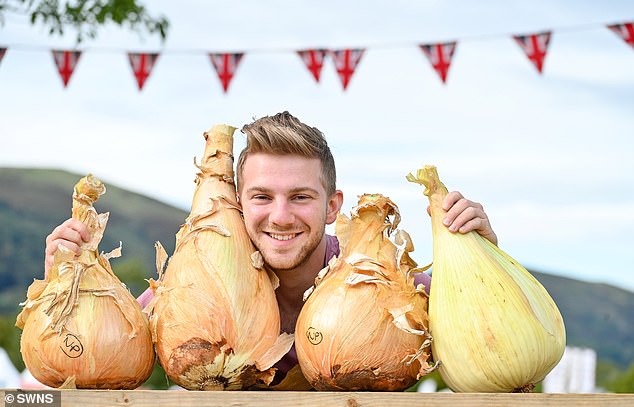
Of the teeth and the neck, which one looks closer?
the teeth

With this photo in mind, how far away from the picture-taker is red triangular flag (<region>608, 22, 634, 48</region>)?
238 inches

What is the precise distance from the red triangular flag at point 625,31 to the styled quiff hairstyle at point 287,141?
13.9 ft

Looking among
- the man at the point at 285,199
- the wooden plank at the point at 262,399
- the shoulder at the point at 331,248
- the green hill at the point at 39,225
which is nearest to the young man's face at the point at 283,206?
the man at the point at 285,199

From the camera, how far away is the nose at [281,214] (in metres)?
2.32

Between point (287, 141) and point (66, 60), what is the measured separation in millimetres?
4755

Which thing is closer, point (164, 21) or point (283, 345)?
point (283, 345)

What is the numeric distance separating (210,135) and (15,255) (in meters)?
44.4

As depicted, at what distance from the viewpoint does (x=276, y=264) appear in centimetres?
235

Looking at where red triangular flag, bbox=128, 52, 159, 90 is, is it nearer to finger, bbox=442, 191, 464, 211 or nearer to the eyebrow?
the eyebrow

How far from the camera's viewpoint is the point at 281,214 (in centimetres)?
233

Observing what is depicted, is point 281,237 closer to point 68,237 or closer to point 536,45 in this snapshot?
point 68,237

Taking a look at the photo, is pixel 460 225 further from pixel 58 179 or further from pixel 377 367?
pixel 58 179

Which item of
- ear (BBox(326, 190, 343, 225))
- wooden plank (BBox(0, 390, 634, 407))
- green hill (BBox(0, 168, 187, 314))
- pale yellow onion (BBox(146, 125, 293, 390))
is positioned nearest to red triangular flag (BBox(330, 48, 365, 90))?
ear (BBox(326, 190, 343, 225))

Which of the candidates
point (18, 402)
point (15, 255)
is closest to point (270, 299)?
point (18, 402)
